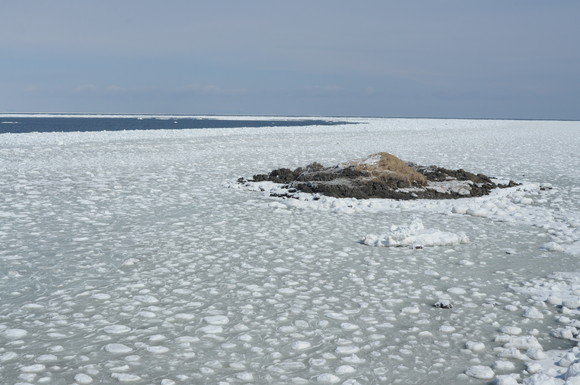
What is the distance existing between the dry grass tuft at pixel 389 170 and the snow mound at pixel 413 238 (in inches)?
187

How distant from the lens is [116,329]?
4270mm

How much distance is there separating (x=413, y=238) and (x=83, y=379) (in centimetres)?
470

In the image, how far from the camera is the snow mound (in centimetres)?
710

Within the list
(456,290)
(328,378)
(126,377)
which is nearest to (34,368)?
(126,377)

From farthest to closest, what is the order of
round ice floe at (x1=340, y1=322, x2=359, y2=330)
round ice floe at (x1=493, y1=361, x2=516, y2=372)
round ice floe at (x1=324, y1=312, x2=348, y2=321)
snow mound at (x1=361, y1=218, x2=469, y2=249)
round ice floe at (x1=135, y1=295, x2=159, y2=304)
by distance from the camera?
snow mound at (x1=361, y1=218, x2=469, y2=249), round ice floe at (x1=135, y1=295, x2=159, y2=304), round ice floe at (x1=324, y1=312, x2=348, y2=321), round ice floe at (x1=340, y1=322, x2=359, y2=330), round ice floe at (x1=493, y1=361, x2=516, y2=372)

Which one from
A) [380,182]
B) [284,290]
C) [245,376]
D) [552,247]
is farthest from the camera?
[380,182]

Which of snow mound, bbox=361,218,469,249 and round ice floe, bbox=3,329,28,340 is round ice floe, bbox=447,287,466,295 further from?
round ice floe, bbox=3,329,28,340

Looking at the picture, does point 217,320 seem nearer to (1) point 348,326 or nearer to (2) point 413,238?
(1) point 348,326

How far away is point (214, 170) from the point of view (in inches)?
622

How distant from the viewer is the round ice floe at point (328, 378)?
3.49 metres

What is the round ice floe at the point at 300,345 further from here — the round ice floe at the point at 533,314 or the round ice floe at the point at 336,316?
the round ice floe at the point at 533,314

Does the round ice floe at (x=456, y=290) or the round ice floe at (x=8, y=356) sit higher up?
the round ice floe at (x=8, y=356)

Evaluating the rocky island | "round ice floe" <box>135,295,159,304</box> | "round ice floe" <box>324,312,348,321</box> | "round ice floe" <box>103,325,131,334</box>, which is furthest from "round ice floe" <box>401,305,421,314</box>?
the rocky island

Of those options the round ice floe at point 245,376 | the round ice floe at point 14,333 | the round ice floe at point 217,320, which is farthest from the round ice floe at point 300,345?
the round ice floe at point 14,333
